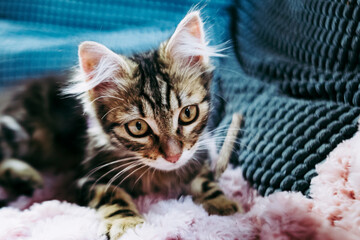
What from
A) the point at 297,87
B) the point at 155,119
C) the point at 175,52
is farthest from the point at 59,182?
the point at 297,87

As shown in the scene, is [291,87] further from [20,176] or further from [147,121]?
[20,176]

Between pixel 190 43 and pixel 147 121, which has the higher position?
pixel 190 43

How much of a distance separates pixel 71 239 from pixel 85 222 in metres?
0.07

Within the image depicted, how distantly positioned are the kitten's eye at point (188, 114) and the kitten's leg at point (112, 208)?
24cm

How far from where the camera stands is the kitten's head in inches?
28.1

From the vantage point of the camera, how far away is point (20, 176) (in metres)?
0.83

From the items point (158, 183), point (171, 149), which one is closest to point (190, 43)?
point (171, 149)

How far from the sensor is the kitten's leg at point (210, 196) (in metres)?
0.70

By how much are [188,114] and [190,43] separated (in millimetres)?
176

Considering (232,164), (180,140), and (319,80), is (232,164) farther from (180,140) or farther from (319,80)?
(319,80)

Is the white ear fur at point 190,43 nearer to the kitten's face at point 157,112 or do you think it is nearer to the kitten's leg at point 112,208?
the kitten's face at point 157,112

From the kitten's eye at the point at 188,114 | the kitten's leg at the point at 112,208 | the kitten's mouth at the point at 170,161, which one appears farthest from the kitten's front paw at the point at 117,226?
the kitten's eye at the point at 188,114

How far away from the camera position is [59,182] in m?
0.87

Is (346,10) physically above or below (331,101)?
above
